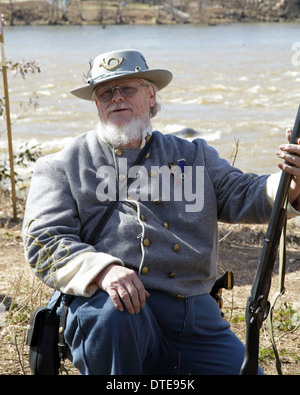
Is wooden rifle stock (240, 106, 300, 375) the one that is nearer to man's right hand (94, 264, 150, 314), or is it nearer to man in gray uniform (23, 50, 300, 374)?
man in gray uniform (23, 50, 300, 374)

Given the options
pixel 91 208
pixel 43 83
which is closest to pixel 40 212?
pixel 91 208

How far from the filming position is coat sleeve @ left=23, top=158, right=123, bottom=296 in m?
2.44

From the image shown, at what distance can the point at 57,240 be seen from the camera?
99.8 inches

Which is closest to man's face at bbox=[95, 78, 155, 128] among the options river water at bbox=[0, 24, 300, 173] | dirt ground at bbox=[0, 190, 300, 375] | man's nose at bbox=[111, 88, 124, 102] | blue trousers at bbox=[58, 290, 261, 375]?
man's nose at bbox=[111, 88, 124, 102]

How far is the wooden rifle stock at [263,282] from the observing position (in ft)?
7.16

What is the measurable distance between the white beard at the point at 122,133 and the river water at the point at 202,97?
2544mm

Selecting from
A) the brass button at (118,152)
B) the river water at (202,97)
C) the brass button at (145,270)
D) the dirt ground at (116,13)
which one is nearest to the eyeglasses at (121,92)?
the brass button at (118,152)

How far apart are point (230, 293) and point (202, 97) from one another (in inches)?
Result: 528

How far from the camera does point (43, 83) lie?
19781 millimetres

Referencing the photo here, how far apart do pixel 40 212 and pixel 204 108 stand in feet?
44.7

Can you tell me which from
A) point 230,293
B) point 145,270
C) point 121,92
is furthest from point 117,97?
point 230,293

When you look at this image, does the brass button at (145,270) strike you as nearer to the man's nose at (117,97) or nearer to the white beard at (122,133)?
the white beard at (122,133)

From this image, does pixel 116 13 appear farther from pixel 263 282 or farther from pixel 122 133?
pixel 263 282

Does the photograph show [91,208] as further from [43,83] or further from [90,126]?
[43,83]
